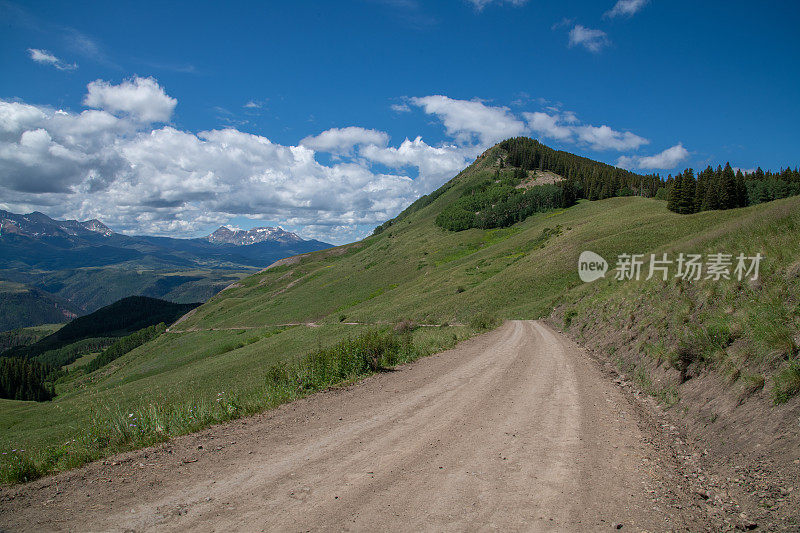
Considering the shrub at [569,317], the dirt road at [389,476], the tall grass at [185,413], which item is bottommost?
the tall grass at [185,413]

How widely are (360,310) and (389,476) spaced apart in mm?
56855

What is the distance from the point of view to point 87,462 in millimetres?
6766

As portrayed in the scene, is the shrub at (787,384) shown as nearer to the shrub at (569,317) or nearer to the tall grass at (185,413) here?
the tall grass at (185,413)

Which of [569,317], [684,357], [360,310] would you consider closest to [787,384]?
[684,357]

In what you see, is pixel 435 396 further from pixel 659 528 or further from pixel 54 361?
pixel 54 361

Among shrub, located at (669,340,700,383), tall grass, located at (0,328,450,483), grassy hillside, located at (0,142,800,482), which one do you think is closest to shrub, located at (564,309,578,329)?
grassy hillside, located at (0,142,800,482)

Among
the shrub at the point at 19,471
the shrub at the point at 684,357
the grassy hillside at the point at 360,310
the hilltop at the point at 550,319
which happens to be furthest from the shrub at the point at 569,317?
the shrub at the point at 19,471

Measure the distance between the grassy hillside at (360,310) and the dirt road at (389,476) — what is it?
1.53 meters

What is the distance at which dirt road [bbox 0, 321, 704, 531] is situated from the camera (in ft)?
15.6

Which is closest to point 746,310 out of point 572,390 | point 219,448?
point 572,390

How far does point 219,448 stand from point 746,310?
12.7 metres

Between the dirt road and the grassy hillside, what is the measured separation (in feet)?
5.02

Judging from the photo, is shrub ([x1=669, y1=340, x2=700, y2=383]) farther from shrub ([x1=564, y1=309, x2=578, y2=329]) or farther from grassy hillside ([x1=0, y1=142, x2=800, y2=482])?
shrub ([x1=564, y1=309, x2=578, y2=329])

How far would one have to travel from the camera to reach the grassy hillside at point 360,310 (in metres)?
9.25
